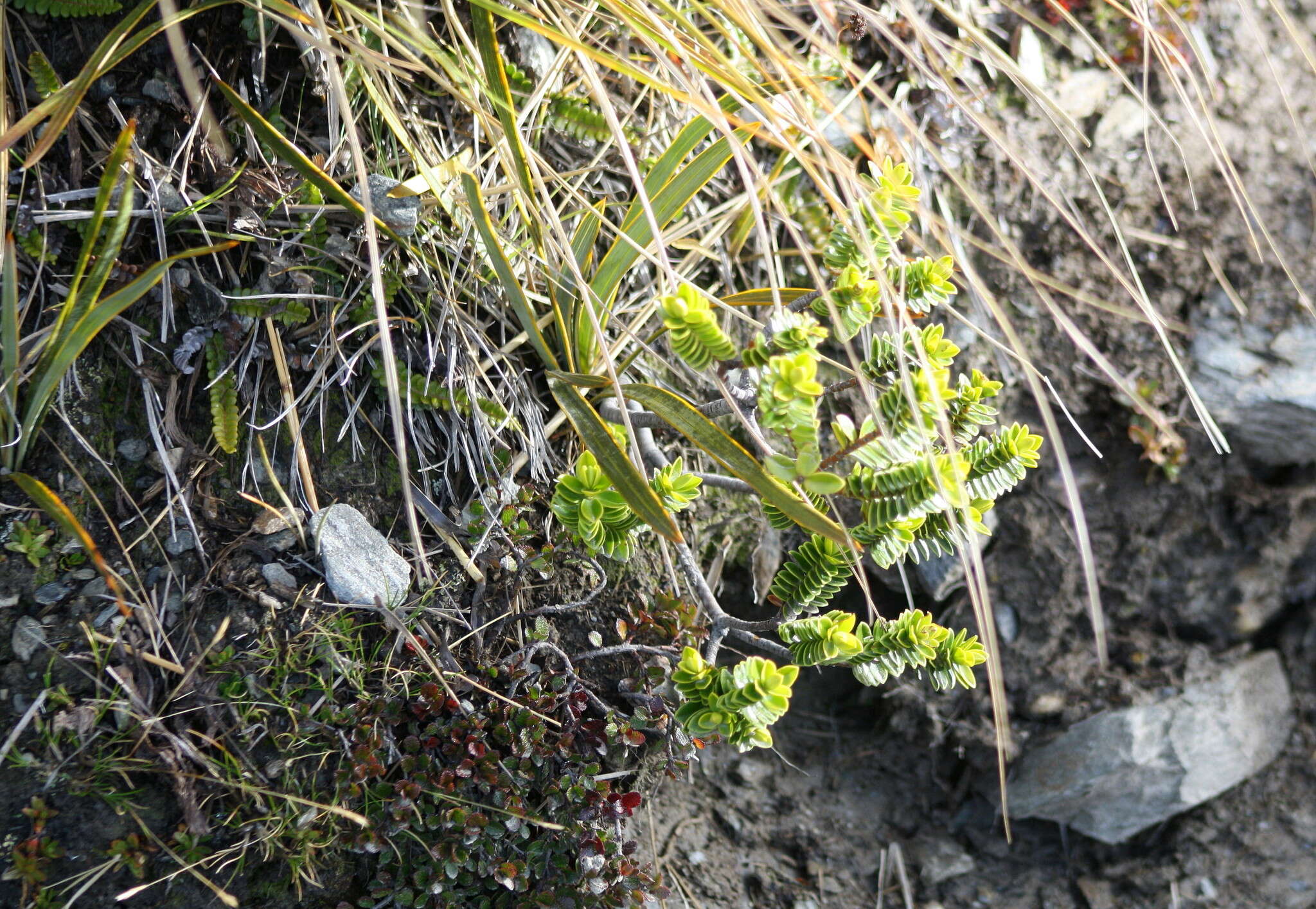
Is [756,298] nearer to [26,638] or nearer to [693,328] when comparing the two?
[693,328]

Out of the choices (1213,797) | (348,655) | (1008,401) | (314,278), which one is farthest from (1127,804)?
(314,278)

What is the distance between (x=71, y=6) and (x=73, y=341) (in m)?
0.67

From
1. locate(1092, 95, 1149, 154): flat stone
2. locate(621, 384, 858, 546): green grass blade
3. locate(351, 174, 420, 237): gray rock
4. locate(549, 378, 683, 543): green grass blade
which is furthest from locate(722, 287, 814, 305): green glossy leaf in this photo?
locate(1092, 95, 1149, 154): flat stone

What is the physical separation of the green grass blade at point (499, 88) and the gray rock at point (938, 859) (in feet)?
6.72

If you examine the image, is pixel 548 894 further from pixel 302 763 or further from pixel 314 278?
pixel 314 278

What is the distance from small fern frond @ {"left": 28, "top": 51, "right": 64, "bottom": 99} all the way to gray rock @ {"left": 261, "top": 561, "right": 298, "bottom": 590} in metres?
1.00

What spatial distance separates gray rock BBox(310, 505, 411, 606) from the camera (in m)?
1.76

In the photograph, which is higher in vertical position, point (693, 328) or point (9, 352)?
point (693, 328)

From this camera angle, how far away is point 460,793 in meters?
1.72

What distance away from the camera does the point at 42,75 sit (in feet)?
5.52

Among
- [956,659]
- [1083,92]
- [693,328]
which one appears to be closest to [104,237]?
[693,328]

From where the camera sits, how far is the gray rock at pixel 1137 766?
8.00ft

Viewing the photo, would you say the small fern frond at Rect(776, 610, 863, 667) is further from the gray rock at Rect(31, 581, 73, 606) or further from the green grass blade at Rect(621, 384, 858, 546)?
the gray rock at Rect(31, 581, 73, 606)

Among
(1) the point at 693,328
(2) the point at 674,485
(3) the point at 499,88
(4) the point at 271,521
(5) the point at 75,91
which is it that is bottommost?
(4) the point at 271,521
